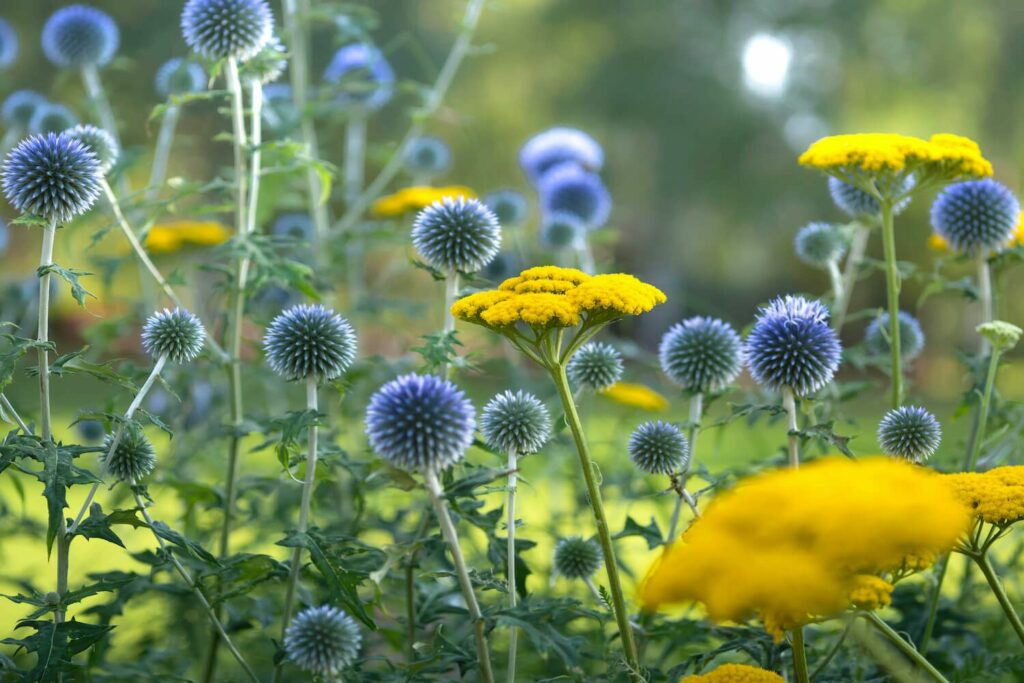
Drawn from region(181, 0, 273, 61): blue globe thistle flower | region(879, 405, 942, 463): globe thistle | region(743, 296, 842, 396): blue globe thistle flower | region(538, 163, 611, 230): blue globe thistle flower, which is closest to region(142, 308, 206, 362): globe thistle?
region(181, 0, 273, 61): blue globe thistle flower

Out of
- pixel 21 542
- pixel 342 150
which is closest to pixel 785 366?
pixel 21 542

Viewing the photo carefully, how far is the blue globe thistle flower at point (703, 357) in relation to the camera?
10.8ft

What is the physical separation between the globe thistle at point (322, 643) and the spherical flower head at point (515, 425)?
2.08 ft

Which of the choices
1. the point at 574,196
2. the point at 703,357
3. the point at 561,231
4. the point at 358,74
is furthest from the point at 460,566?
the point at 358,74

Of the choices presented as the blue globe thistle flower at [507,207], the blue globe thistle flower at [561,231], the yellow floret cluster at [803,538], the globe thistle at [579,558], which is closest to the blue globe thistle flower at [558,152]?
the blue globe thistle flower at [507,207]

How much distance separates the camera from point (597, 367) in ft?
11.0

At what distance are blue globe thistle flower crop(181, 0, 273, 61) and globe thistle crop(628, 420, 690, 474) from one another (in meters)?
2.00

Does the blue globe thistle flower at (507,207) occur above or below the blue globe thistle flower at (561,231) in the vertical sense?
above

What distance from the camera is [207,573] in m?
2.79

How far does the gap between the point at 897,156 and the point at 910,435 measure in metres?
0.81

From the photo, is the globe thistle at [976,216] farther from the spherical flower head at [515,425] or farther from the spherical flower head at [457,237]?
the spherical flower head at [515,425]

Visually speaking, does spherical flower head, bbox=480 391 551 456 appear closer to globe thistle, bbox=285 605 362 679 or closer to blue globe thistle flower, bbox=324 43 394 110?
globe thistle, bbox=285 605 362 679

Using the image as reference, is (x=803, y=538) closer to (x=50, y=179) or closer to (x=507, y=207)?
(x=50, y=179)

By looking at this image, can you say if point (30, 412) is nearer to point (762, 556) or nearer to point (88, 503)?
point (88, 503)
